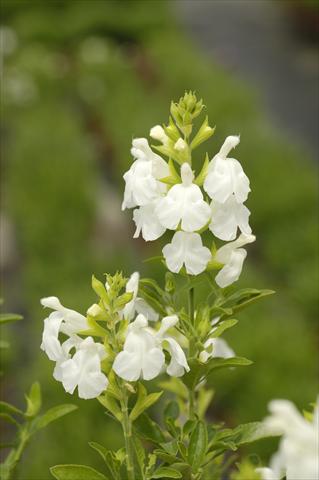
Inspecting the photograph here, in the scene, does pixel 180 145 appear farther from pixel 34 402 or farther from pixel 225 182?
pixel 34 402

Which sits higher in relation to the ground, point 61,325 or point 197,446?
point 61,325

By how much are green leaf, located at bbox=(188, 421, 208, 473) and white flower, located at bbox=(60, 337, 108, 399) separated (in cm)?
17

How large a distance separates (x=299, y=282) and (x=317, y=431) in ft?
9.84

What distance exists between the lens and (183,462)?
0.97m

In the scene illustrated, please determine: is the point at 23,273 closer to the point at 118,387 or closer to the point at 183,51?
the point at 118,387

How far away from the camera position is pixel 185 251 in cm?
93

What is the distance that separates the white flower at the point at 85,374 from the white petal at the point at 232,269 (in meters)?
0.21

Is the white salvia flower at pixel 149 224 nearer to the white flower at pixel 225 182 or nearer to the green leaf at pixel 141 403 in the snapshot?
the white flower at pixel 225 182

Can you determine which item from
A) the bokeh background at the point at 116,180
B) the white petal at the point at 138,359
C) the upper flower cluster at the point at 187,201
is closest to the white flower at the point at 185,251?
the upper flower cluster at the point at 187,201

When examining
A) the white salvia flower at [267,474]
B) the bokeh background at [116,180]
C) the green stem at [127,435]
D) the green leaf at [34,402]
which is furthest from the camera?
the bokeh background at [116,180]

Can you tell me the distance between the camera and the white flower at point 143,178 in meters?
0.92

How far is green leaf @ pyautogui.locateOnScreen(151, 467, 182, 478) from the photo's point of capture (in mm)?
926

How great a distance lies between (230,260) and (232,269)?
1 cm

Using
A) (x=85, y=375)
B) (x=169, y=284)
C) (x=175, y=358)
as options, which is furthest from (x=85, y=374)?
(x=169, y=284)
